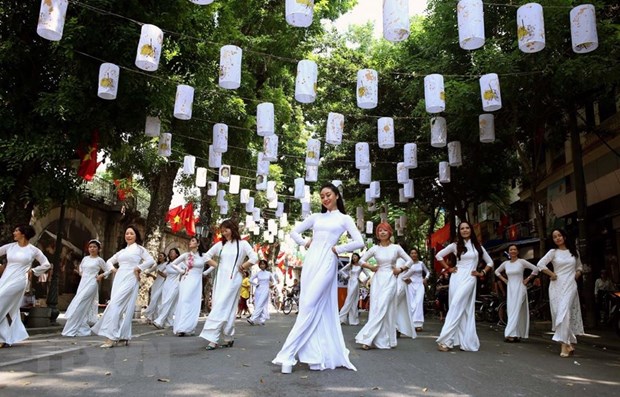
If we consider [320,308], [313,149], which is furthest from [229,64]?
[320,308]

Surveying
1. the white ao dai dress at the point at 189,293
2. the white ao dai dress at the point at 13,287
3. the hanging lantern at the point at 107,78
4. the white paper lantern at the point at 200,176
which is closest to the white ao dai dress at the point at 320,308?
the white ao dai dress at the point at 13,287

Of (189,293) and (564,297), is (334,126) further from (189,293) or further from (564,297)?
(564,297)

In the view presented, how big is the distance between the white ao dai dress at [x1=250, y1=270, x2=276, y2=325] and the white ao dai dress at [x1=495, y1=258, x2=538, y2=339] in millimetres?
7465

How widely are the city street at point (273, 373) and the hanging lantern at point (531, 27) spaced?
5.13 m

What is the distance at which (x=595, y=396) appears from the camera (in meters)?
5.09

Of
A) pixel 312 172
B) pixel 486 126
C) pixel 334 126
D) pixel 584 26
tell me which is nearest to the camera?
pixel 584 26

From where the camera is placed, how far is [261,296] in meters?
17.1

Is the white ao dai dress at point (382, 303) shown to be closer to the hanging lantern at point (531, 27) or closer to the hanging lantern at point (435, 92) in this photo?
the hanging lantern at point (531, 27)

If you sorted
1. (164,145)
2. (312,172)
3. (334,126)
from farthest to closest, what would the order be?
1. (312,172)
2. (334,126)
3. (164,145)

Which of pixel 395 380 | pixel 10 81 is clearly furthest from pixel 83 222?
pixel 395 380

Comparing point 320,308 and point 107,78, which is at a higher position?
point 107,78

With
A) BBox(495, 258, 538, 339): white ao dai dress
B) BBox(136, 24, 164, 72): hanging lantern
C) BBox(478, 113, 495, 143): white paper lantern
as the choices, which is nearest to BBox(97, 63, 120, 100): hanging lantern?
BBox(136, 24, 164, 72): hanging lantern

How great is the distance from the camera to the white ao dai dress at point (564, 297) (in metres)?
8.38

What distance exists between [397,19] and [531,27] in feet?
7.68
